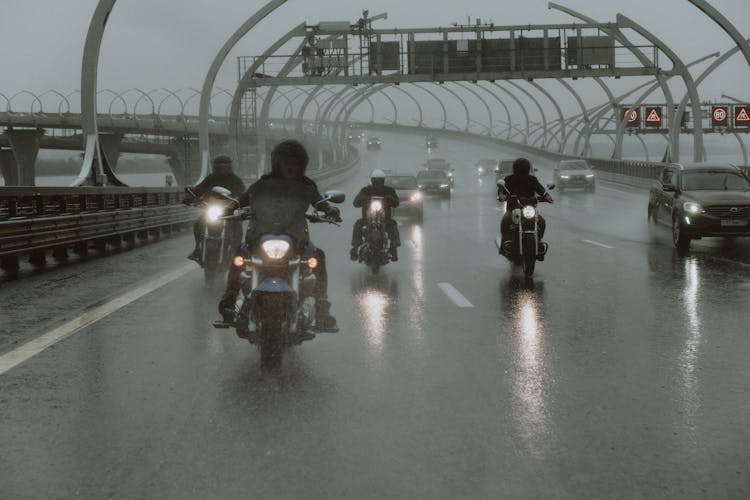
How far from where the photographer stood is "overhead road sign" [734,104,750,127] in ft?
304

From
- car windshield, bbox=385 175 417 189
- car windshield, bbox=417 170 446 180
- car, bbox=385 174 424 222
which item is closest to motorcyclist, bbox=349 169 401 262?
car, bbox=385 174 424 222

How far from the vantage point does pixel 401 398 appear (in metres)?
6.20

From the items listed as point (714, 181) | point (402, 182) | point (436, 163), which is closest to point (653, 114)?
point (436, 163)

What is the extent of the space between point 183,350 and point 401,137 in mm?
149706

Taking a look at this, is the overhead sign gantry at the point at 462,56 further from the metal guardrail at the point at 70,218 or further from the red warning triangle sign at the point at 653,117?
the red warning triangle sign at the point at 653,117

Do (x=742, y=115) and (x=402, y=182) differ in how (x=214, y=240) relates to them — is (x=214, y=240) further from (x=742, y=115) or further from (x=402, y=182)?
(x=742, y=115)

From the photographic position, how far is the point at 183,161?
10769 centimetres

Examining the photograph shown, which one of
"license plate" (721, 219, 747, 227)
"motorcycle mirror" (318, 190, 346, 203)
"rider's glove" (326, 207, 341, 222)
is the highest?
"motorcycle mirror" (318, 190, 346, 203)

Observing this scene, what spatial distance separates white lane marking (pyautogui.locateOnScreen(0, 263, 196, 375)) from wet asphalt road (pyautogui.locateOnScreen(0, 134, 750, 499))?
0.44 ft

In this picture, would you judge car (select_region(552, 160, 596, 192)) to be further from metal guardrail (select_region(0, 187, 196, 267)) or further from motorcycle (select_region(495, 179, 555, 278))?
motorcycle (select_region(495, 179, 555, 278))

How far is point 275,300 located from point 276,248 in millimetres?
370

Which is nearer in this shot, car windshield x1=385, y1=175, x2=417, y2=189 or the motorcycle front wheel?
the motorcycle front wheel

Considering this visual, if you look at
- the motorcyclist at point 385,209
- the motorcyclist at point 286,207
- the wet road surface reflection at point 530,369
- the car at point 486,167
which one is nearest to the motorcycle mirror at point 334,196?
the motorcyclist at point 286,207

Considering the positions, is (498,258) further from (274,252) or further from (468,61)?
(468,61)
